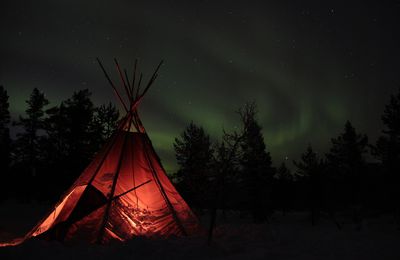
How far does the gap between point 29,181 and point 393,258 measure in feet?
95.7

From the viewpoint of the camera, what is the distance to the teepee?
21.0 feet

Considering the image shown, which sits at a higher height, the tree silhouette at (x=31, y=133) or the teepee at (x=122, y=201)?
the tree silhouette at (x=31, y=133)


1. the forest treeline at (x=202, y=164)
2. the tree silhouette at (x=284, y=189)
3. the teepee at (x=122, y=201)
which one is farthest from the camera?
the tree silhouette at (x=284, y=189)

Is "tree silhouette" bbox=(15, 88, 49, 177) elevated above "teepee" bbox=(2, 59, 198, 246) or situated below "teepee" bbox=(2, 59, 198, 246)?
above

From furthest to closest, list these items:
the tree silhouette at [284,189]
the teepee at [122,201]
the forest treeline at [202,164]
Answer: the tree silhouette at [284,189], the forest treeline at [202,164], the teepee at [122,201]

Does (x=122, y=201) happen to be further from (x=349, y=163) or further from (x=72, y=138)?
(x=349, y=163)

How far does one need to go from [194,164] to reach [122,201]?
53.7ft

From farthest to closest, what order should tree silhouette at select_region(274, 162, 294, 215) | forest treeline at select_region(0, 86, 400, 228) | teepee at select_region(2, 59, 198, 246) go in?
tree silhouette at select_region(274, 162, 294, 215), forest treeline at select_region(0, 86, 400, 228), teepee at select_region(2, 59, 198, 246)

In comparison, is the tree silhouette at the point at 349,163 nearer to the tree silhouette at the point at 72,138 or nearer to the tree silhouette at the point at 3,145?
the tree silhouette at the point at 72,138

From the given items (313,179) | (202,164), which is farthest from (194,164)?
(313,179)

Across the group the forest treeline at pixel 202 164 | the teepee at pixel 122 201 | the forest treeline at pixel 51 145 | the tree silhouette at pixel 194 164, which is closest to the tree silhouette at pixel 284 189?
the forest treeline at pixel 202 164

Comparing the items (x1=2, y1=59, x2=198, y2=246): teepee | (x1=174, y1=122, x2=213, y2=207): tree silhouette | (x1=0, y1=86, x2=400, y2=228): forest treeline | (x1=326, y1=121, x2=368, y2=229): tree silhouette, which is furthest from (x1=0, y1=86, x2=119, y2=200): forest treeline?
(x1=326, y1=121, x2=368, y2=229): tree silhouette

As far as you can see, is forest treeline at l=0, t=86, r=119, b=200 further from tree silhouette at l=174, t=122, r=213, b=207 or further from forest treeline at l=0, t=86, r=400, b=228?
tree silhouette at l=174, t=122, r=213, b=207

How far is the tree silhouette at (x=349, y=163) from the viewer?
76.7 ft
